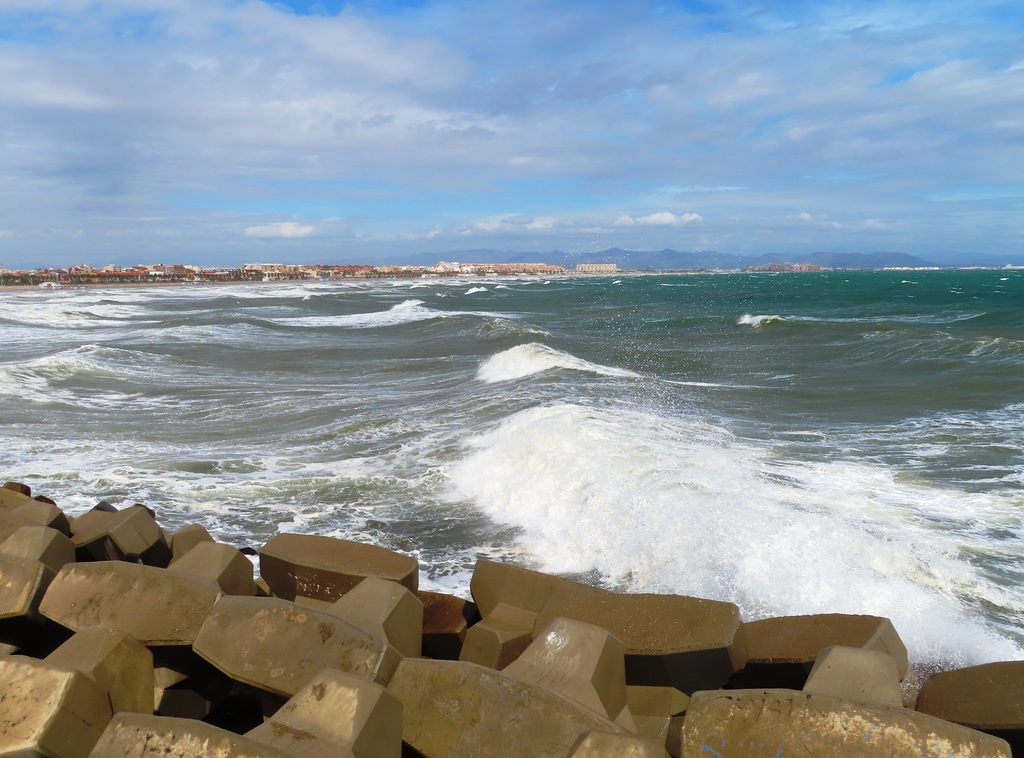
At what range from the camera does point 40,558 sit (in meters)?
4.31

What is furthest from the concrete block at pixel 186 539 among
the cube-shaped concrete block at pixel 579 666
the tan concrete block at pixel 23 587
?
the cube-shaped concrete block at pixel 579 666

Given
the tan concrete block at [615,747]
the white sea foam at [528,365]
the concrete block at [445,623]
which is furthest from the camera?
the white sea foam at [528,365]

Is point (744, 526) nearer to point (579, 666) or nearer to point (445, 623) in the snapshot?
point (445, 623)

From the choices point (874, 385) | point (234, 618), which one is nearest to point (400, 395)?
point (874, 385)

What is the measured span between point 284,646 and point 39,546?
86.4 inches

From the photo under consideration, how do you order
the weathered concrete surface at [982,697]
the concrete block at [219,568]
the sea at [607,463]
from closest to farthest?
the weathered concrete surface at [982,697]
the concrete block at [219,568]
the sea at [607,463]

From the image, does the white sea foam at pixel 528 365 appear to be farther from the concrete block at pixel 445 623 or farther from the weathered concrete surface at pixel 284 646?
the weathered concrete surface at pixel 284 646

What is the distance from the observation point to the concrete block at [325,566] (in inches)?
170

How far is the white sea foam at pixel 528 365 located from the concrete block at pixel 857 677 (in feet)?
45.7

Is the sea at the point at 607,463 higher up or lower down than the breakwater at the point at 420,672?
lower down

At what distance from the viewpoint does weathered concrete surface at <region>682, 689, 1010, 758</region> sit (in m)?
2.38

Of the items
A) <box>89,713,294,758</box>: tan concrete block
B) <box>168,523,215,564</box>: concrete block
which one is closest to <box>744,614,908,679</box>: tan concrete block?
<box>89,713,294,758</box>: tan concrete block

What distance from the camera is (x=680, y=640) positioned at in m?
3.49

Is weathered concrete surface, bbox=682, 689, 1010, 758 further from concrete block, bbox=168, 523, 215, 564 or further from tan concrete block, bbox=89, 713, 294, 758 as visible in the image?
concrete block, bbox=168, 523, 215, 564
